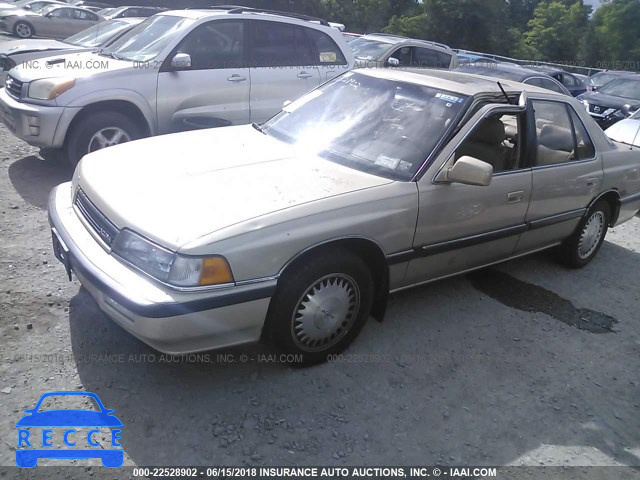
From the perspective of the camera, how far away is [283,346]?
315 cm

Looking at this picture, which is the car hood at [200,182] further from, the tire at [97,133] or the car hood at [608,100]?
the car hood at [608,100]

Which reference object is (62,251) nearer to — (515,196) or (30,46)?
(515,196)

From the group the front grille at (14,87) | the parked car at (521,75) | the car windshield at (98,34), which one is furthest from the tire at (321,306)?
the parked car at (521,75)

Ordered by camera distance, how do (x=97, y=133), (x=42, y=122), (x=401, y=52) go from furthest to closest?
(x=401, y=52)
(x=97, y=133)
(x=42, y=122)

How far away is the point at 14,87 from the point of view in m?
5.96

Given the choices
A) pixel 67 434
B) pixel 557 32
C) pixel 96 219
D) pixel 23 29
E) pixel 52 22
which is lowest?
pixel 23 29

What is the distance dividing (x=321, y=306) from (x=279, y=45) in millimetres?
4575

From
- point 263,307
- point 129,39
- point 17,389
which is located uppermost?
point 129,39

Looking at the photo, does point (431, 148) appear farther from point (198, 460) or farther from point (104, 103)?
point (104, 103)

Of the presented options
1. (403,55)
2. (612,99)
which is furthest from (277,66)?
(612,99)

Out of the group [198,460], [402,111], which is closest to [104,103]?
[402,111]

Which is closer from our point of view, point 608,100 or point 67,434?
point 67,434

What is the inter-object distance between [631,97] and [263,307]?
12.8 metres

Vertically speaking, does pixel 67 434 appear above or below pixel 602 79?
below
